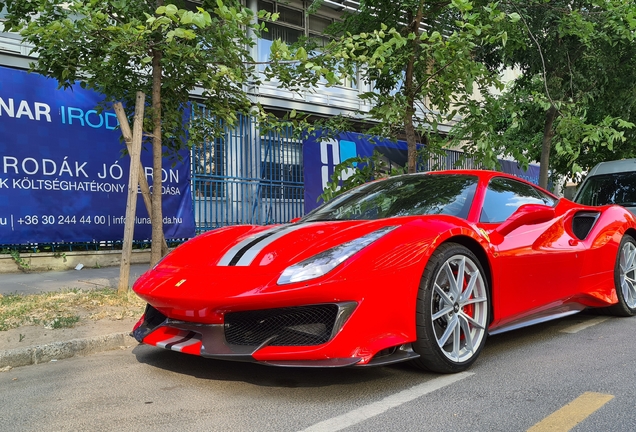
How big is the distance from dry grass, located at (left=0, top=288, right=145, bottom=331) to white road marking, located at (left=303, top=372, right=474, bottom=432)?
2855mm

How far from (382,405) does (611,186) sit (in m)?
7.29

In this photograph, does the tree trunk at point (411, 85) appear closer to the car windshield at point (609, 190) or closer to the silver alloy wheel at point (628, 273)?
the car windshield at point (609, 190)

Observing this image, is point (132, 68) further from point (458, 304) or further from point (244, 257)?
point (458, 304)

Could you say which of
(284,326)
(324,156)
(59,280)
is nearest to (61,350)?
(284,326)

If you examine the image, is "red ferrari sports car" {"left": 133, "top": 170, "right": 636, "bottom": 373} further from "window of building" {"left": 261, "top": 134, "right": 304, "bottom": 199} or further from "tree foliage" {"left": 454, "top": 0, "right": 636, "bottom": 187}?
"window of building" {"left": 261, "top": 134, "right": 304, "bottom": 199}

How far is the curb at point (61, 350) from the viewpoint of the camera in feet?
12.6

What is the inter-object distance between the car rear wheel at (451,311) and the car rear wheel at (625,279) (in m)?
2.19

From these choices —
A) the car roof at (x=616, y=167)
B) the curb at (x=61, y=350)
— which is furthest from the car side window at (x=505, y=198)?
the car roof at (x=616, y=167)

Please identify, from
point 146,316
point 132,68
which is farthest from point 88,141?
point 146,316

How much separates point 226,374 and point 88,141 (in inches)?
270

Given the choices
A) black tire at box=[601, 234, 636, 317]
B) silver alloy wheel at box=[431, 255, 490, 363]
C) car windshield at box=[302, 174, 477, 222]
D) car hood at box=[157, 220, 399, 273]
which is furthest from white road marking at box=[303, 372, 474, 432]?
black tire at box=[601, 234, 636, 317]

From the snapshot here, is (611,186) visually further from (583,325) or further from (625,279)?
(583,325)

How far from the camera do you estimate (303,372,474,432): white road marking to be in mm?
2537

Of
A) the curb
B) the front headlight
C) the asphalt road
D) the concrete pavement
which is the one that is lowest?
the concrete pavement
